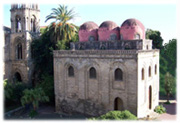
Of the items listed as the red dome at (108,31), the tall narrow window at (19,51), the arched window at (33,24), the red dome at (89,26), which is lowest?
the tall narrow window at (19,51)

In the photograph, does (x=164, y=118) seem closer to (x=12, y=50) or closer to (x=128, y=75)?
(x=128, y=75)

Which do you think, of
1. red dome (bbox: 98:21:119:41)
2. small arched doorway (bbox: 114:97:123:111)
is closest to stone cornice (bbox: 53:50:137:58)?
red dome (bbox: 98:21:119:41)

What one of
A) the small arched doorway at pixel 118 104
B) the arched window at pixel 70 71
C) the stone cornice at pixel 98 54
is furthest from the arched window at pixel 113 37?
the small arched doorway at pixel 118 104

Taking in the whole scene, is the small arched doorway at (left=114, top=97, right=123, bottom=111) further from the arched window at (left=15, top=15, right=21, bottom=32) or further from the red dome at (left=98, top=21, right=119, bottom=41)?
the arched window at (left=15, top=15, right=21, bottom=32)

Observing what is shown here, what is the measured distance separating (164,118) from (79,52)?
34.4 feet

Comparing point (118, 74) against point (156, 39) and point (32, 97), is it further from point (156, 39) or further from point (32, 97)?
point (156, 39)

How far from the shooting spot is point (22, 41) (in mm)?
26562

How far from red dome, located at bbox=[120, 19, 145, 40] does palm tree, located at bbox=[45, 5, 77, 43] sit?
8.30 meters

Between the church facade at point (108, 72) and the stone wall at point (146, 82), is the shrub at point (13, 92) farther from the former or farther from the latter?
the stone wall at point (146, 82)

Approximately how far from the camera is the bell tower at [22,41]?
2644 centimetres

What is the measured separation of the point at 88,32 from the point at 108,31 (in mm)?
2615

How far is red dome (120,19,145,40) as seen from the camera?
19719mm

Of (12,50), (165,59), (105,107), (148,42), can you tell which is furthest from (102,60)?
(165,59)

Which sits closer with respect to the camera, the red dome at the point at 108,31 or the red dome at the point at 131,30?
the red dome at the point at 131,30
